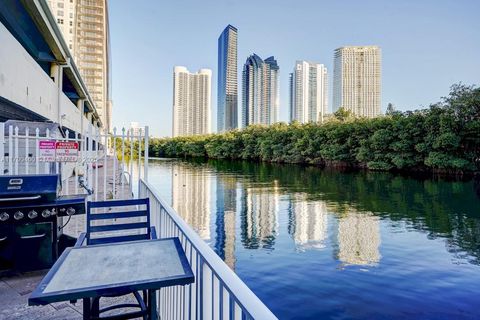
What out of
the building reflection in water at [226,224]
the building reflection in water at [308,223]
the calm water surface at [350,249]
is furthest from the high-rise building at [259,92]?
the building reflection in water at [308,223]

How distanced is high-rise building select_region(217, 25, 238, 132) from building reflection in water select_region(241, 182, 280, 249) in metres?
101

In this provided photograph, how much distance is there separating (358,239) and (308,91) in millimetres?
98145

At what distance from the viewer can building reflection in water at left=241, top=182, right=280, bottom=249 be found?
10.1 m

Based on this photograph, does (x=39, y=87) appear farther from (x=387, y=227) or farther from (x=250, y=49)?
(x=250, y=49)

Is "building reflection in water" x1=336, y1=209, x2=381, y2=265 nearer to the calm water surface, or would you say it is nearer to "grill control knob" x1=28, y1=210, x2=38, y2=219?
the calm water surface

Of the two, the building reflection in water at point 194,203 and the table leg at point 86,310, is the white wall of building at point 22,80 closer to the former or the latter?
the table leg at point 86,310

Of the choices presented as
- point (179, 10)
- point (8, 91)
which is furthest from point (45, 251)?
point (179, 10)

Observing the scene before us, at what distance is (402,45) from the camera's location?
137 feet

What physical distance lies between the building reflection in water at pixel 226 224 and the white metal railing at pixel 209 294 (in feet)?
19.7

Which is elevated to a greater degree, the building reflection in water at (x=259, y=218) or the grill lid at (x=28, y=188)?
the grill lid at (x=28, y=188)

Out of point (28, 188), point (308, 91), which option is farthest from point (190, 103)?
point (28, 188)

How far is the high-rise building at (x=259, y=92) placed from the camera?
11425 cm

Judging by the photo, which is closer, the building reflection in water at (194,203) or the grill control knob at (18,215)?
the grill control knob at (18,215)

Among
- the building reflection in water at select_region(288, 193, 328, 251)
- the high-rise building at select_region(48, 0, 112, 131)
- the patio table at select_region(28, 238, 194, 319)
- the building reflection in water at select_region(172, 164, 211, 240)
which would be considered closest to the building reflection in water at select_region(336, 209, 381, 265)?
the building reflection in water at select_region(288, 193, 328, 251)
